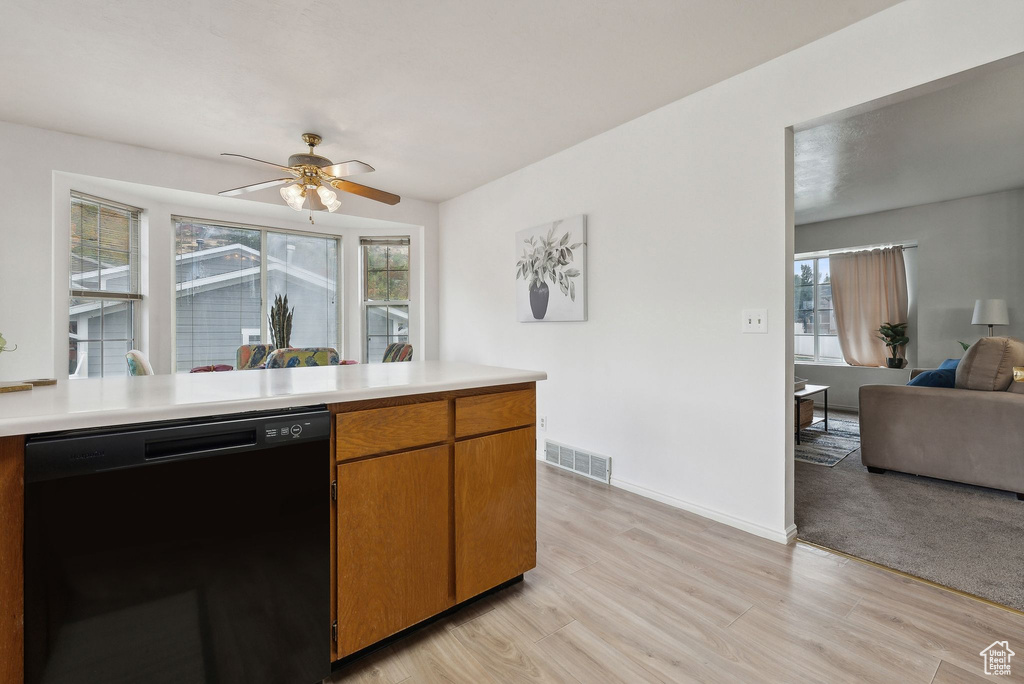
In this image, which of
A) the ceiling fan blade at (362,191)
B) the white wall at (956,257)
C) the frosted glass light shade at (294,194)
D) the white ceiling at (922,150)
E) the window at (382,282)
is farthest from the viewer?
the window at (382,282)

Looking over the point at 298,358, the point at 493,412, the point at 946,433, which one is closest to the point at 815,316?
the point at 946,433

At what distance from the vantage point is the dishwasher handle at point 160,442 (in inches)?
38.9

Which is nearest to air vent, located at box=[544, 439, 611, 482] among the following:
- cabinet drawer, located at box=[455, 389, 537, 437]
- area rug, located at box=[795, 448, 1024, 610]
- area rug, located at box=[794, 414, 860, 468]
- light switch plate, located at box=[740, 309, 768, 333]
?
area rug, located at box=[795, 448, 1024, 610]

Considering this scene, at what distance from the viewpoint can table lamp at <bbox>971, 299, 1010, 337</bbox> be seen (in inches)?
177

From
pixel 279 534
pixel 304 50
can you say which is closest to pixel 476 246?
pixel 304 50

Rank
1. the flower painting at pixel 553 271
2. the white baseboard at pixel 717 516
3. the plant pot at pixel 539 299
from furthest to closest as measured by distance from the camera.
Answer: the plant pot at pixel 539 299, the flower painting at pixel 553 271, the white baseboard at pixel 717 516

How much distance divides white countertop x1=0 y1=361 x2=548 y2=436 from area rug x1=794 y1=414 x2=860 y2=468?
310 centimetres

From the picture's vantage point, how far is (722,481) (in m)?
2.58

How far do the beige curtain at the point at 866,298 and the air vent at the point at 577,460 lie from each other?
4697 mm

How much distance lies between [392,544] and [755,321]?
6.80 feet

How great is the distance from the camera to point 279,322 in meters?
4.79

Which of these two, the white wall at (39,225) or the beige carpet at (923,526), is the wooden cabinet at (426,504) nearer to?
the beige carpet at (923,526)

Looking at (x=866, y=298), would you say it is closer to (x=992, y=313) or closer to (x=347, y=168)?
(x=992, y=313)

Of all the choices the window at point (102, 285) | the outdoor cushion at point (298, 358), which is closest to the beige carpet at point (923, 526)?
the outdoor cushion at point (298, 358)
